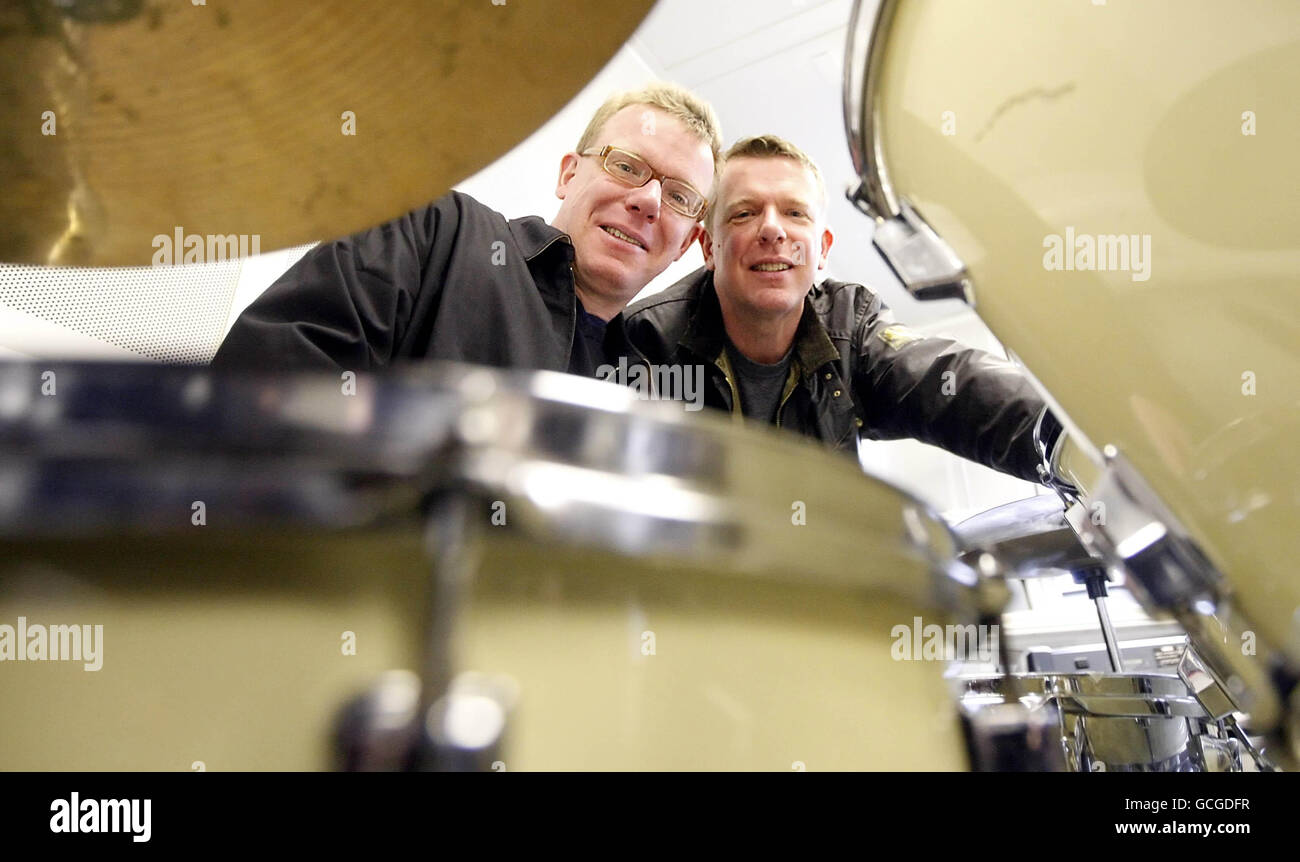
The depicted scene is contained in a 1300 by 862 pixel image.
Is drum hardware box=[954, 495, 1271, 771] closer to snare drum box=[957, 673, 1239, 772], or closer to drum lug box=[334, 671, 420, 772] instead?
snare drum box=[957, 673, 1239, 772]

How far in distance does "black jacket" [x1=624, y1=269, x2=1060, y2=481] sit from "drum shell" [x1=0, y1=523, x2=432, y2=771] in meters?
0.79

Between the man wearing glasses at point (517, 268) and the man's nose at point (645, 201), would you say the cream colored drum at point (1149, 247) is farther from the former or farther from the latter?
the man's nose at point (645, 201)

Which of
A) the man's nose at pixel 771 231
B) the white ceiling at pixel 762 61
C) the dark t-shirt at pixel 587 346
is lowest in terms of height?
the dark t-shirt at pixel 587 346

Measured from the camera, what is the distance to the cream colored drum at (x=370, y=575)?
0.47 ft

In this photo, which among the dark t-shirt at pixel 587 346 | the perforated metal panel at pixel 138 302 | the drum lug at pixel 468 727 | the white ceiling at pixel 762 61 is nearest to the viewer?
the drum lug at pixel 468 727

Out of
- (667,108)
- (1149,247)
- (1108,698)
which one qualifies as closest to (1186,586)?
(1149,247)

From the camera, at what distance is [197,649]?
150 millimetres

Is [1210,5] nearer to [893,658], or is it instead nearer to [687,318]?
[893,658]

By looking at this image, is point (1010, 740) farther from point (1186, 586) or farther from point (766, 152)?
point (766, 152)

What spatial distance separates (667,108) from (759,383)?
0.39 m

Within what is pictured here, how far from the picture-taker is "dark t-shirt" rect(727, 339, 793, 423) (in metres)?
0.99

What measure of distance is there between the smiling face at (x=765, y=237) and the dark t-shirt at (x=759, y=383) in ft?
0.17

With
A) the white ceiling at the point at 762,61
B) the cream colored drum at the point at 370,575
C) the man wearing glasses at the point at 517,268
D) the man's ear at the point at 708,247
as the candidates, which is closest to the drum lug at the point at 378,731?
the cream colored drum at the point at 370,575
